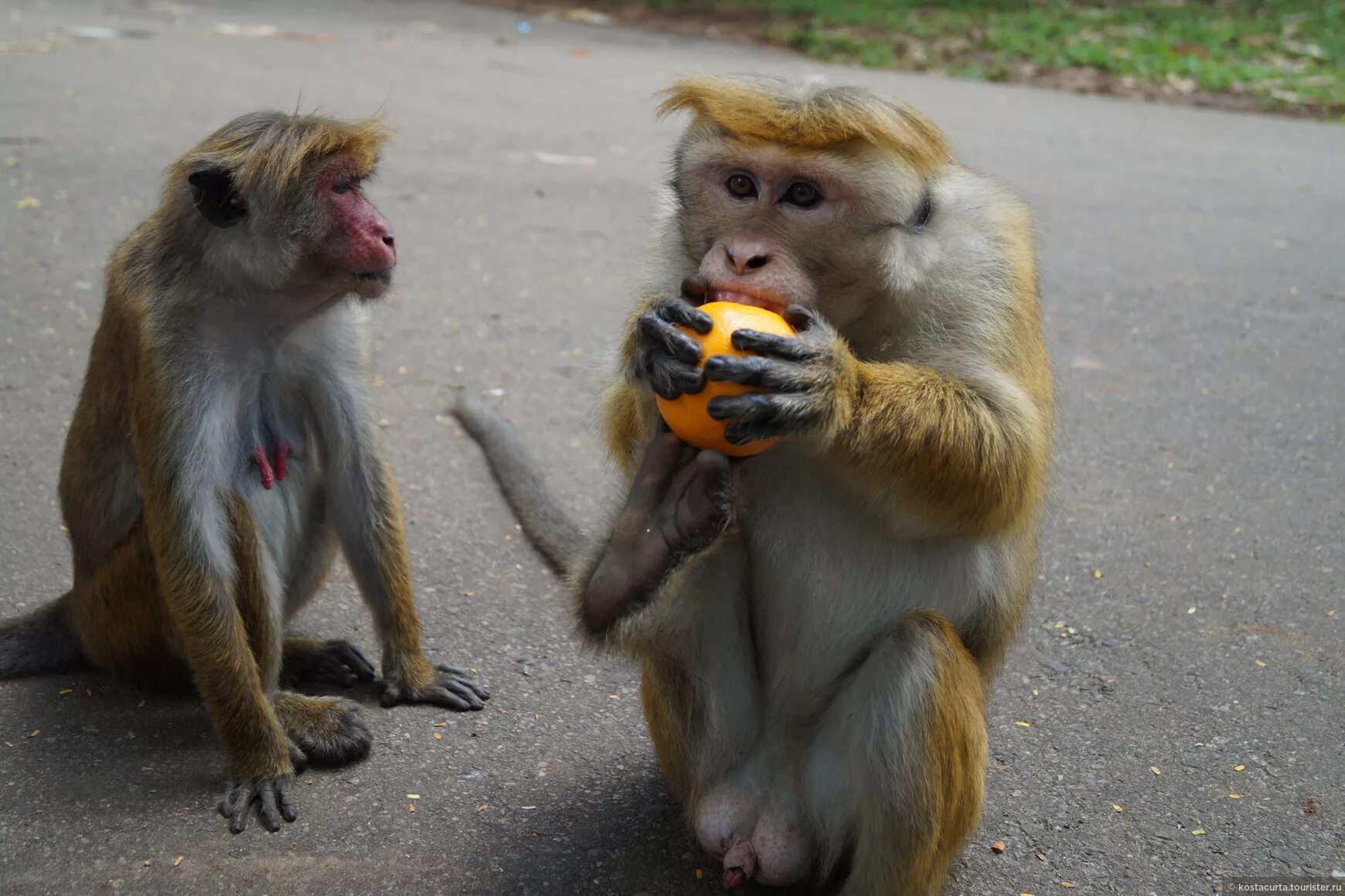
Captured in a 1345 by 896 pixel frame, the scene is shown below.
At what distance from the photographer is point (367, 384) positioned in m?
3.94

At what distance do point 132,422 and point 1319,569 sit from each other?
3.93m

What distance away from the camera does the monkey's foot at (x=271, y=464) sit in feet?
12.0

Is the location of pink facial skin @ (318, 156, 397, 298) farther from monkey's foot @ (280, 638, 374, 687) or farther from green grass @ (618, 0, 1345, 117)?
green grass @ (618, 0, 1345, 117)

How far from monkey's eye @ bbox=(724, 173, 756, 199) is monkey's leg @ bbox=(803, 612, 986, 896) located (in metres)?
0.97

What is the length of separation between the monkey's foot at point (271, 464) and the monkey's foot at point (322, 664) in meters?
0.56

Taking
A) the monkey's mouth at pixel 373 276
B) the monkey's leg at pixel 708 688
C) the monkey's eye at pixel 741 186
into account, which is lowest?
the monkey's leg at pixel 708 688

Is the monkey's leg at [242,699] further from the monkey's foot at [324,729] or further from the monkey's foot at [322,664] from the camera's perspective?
the monkey's foot at [322,664]

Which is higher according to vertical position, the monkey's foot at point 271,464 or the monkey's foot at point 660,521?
the monkey's foot at point 660,521

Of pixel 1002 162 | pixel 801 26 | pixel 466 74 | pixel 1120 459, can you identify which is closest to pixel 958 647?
pixel 1120 459

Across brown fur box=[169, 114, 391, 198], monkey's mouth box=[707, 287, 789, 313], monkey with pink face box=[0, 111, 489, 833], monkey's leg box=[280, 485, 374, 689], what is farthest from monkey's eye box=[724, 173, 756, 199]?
monkey's leg box=[280, 485, 374, 689]

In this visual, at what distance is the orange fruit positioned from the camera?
8.79 ft

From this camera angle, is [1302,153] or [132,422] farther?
[1302,153]

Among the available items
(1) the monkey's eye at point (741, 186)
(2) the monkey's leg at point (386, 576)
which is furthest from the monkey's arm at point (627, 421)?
(2) the monkey's leg at point (386, 576)

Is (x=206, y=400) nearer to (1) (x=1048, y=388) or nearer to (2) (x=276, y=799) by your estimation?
(2) (x=276, y=799)
